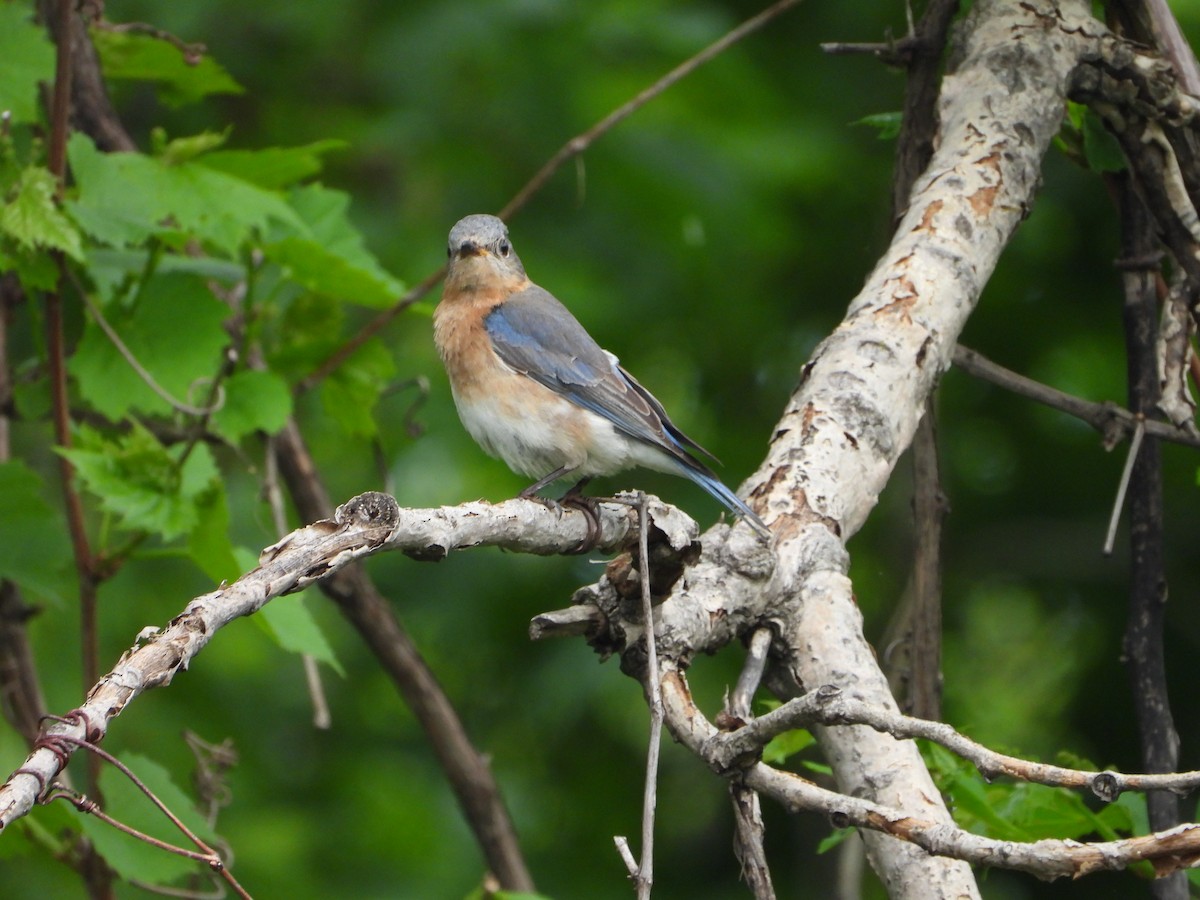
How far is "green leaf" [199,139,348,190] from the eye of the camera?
161 inches

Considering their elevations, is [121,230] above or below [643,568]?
above

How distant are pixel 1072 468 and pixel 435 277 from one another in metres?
4.14

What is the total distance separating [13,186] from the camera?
367 centimetres

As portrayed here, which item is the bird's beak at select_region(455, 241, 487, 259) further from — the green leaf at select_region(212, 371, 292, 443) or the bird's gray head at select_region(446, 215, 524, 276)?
the green leaf at select_region(212, 371, 292, 443)

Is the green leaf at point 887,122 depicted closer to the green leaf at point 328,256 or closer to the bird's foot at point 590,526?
the green leaf at point 328,256

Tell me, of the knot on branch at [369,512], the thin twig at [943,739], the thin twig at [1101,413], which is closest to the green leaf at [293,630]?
the knot on branch at [369,512]

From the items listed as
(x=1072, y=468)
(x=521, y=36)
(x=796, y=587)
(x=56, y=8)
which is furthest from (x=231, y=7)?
(x=796, y=587)

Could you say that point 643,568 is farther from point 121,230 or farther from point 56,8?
point 56,8

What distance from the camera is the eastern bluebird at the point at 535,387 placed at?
12.8 ft

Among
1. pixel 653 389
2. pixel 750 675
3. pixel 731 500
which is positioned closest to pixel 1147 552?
pixel 731 500

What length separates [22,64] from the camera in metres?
3.86

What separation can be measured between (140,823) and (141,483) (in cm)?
98

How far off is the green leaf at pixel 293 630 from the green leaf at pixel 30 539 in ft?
2.19

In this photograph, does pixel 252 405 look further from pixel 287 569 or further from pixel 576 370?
pixel 287 569
